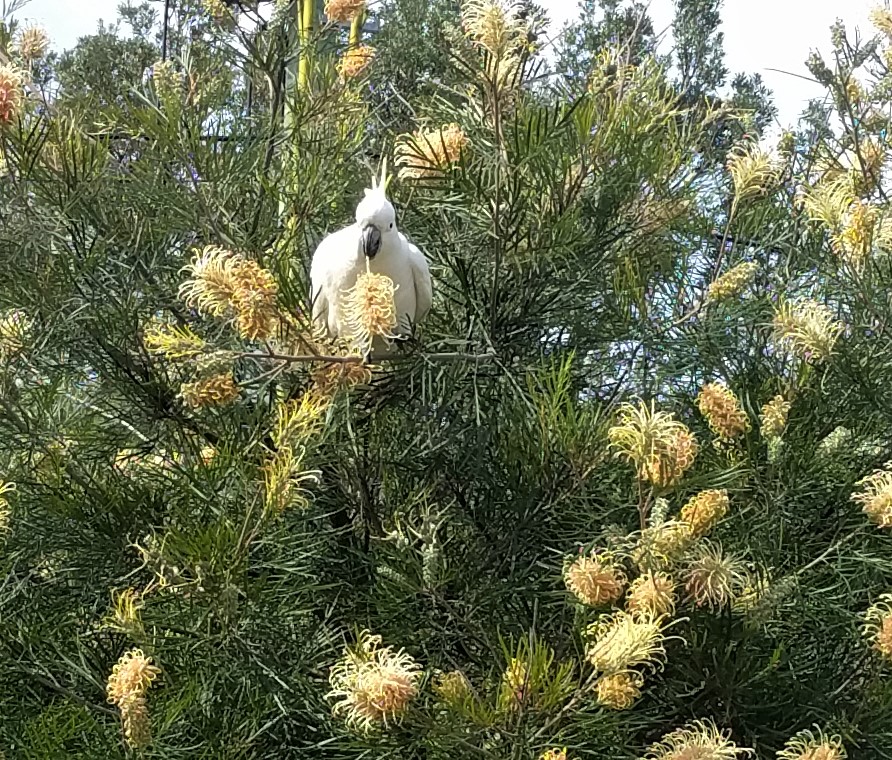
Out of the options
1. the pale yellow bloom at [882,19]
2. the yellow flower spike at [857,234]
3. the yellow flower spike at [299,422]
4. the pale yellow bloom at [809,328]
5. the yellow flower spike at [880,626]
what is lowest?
the yellow flower spike at [880,626]

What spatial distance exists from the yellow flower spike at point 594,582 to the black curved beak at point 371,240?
0.34 metres

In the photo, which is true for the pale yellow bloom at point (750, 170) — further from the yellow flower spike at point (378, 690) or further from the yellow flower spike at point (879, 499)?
the yellow flower spike at point (378, 690)

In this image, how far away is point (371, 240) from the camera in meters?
0.88

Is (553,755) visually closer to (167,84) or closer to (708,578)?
(708,578)

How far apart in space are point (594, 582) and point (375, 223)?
376 millimetres

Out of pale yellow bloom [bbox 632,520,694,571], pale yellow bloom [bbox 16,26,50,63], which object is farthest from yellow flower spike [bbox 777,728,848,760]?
pale yellow bloom [bbox 16,26,50,63]

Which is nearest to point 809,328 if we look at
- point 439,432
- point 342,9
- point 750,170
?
point 750,170

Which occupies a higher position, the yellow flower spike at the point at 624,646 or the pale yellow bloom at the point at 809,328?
the pale yellow bloom at the point at 809,328

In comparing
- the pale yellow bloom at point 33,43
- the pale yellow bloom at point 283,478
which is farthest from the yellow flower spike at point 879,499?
the pale yellow bloom at point 33,43

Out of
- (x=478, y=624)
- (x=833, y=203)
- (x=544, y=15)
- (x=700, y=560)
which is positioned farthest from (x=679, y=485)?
(x=544, y=15)

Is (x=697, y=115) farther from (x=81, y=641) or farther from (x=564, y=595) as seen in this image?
(x=81, y=641)

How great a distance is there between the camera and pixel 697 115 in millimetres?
1039

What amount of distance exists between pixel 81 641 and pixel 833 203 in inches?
26.3

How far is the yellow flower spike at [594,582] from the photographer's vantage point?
0.64 m
